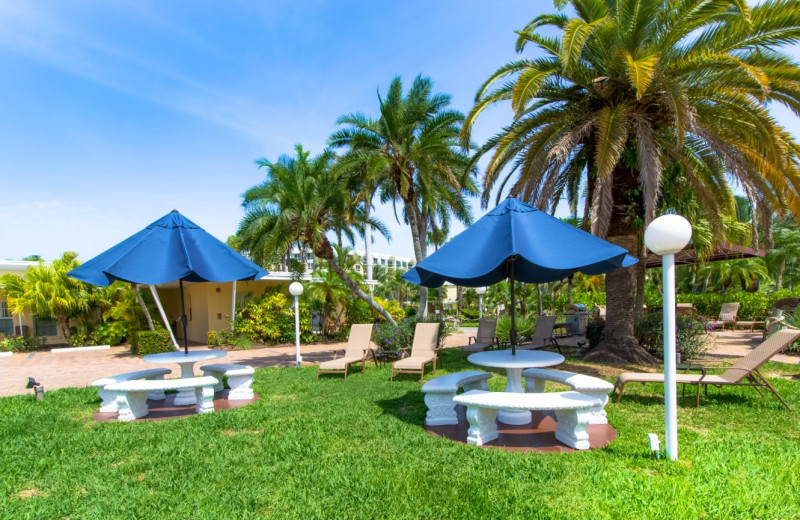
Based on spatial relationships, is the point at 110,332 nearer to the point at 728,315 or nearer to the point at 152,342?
the point at 152,342

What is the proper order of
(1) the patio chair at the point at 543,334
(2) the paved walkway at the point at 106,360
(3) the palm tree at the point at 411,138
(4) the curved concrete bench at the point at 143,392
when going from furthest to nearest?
(3) the palm tree at the point at 411,138 < (1) the patio chair at the point at 543,334 < (2) the paved walkway at the point at 106,360 < (4) the curved concrete bench at the point at 143,392

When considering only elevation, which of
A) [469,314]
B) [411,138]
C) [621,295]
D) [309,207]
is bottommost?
[469,314]

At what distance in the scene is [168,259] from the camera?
679cm

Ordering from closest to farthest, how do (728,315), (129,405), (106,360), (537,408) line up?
1. (537,408)
2. (129,405)
3. (106,360)
4. (728,315)

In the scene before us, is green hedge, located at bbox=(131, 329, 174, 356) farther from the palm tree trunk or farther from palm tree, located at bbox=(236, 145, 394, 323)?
the palm tree trunk

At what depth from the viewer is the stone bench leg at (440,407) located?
227 inches

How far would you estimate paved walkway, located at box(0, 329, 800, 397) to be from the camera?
10906 mm

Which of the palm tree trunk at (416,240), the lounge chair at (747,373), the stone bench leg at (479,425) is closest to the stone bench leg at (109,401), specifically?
the stone bench leg at (479,425)

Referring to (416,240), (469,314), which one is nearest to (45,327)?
(416,240)

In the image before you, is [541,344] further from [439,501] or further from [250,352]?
[250,352]

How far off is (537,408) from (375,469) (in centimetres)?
178

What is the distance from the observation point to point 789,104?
871cm

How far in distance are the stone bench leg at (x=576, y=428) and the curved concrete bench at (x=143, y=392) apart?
4.93m

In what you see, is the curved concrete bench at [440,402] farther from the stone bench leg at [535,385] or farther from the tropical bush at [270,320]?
the tropical bush at [270,320]
